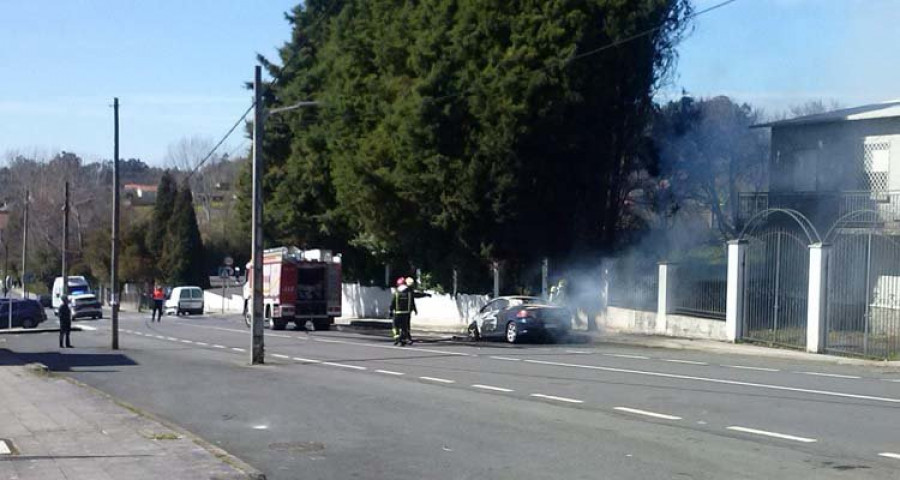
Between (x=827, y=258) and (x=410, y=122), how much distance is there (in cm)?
1511

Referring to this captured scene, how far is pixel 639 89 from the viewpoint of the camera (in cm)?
3603

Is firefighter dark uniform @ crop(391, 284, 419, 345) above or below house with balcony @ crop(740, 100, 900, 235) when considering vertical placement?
below

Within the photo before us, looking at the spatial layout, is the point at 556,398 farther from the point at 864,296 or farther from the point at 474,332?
the point at 474,332

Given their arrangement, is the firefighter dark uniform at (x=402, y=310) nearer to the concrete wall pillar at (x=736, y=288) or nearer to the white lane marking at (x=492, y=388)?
the concrete wall pillar at (x=736, y=288)

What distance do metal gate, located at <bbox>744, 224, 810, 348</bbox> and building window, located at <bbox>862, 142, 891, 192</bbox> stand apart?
6.48 m

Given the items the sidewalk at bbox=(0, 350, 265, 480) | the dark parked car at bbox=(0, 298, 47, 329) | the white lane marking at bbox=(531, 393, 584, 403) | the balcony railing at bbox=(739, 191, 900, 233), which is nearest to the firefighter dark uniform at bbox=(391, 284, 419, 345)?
the balcony railing at bbox=(739, 191, 900, 233)

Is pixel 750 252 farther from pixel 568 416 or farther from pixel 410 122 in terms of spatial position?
pixel 568 416

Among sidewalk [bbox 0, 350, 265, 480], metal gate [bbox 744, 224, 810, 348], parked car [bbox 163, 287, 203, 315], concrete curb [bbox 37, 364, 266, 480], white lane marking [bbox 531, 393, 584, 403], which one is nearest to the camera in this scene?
sidewalk [bbox 0, 350, 265, 480]

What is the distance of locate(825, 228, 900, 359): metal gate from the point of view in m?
24.2

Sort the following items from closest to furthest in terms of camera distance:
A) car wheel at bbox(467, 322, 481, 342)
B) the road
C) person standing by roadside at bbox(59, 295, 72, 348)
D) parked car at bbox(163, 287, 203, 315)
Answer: the road
person standing by roadside at bbox(59, 295, 72, 348)
car wheel at bbox(467, 322, 481, 342)
parked car at bbox(163, 287, 203, 315)

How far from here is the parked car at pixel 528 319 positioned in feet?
102

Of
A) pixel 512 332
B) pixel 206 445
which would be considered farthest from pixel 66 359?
pixel 206 445

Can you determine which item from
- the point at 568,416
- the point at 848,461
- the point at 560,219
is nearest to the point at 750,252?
the point at 560,219

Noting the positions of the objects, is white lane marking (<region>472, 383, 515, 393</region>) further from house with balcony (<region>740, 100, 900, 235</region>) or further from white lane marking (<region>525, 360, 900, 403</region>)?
house with balcony (<region>740, 100, 900, 235</region>)
